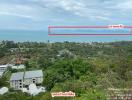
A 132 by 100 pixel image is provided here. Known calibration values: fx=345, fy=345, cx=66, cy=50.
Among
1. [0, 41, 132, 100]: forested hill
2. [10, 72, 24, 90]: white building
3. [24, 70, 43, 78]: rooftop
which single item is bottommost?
[10, 72, 24, 90]: white building

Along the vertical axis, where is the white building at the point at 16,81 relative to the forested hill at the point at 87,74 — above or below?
below

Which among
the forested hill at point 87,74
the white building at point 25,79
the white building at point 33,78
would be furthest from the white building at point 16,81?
the forested hill at point 87,74

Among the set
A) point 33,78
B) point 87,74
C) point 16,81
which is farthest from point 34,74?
point 87,74

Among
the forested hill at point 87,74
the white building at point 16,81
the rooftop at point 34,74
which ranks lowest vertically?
the white building at point 16,81

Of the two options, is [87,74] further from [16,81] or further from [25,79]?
[25,79]

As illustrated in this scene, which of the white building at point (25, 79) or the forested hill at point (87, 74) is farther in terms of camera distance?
the white building at point (25, 79)

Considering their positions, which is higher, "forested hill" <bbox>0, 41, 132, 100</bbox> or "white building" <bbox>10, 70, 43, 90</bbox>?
"forested hill" <bbox>0, 41, 132, 100</bbox>

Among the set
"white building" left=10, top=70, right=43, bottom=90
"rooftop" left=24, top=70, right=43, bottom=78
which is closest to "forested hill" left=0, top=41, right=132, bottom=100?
"rooftop" left=24, top=70, right=43, bottom=78

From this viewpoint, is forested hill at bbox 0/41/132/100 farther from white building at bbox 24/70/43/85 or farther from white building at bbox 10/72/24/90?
white building at bbox 10/72/24/90

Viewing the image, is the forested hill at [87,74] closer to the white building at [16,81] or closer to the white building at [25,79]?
the white building at [25,79]
